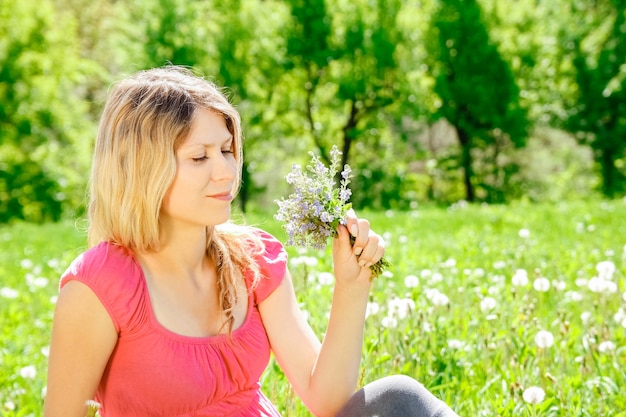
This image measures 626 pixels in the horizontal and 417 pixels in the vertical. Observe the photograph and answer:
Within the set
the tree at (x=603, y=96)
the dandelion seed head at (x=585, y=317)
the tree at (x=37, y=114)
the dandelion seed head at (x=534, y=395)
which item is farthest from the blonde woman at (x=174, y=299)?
the tree at (x=603, y=96)

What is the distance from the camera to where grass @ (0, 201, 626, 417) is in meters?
3.10

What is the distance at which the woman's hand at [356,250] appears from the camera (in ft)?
6.74

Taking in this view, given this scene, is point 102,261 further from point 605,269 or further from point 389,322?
point 605,269

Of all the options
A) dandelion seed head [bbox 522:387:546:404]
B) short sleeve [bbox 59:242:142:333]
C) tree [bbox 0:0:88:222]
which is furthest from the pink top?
tree [bbox 0:0:88:222]

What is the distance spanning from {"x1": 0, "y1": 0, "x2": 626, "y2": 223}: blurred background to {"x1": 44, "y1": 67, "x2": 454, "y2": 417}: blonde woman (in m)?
22.5

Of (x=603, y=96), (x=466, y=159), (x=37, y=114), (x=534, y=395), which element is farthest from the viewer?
(x=466, y=159)

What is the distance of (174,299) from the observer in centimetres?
223

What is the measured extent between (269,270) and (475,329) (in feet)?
5.97

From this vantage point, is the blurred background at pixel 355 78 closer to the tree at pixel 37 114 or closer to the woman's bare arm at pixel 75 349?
the tree at pixel 37 114

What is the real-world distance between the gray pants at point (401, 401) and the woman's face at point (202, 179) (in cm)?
63

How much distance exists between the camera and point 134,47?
27328 millimetres

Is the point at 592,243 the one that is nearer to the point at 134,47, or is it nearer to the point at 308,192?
the point at 308,192

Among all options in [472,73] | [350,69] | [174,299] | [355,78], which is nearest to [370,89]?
[355,78]

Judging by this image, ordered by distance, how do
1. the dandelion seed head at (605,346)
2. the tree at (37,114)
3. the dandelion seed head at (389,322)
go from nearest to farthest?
1. the dandelion seed head at (605,346)
2. the dandelion seed head at (389,322)
3. the tree at (37,114)
